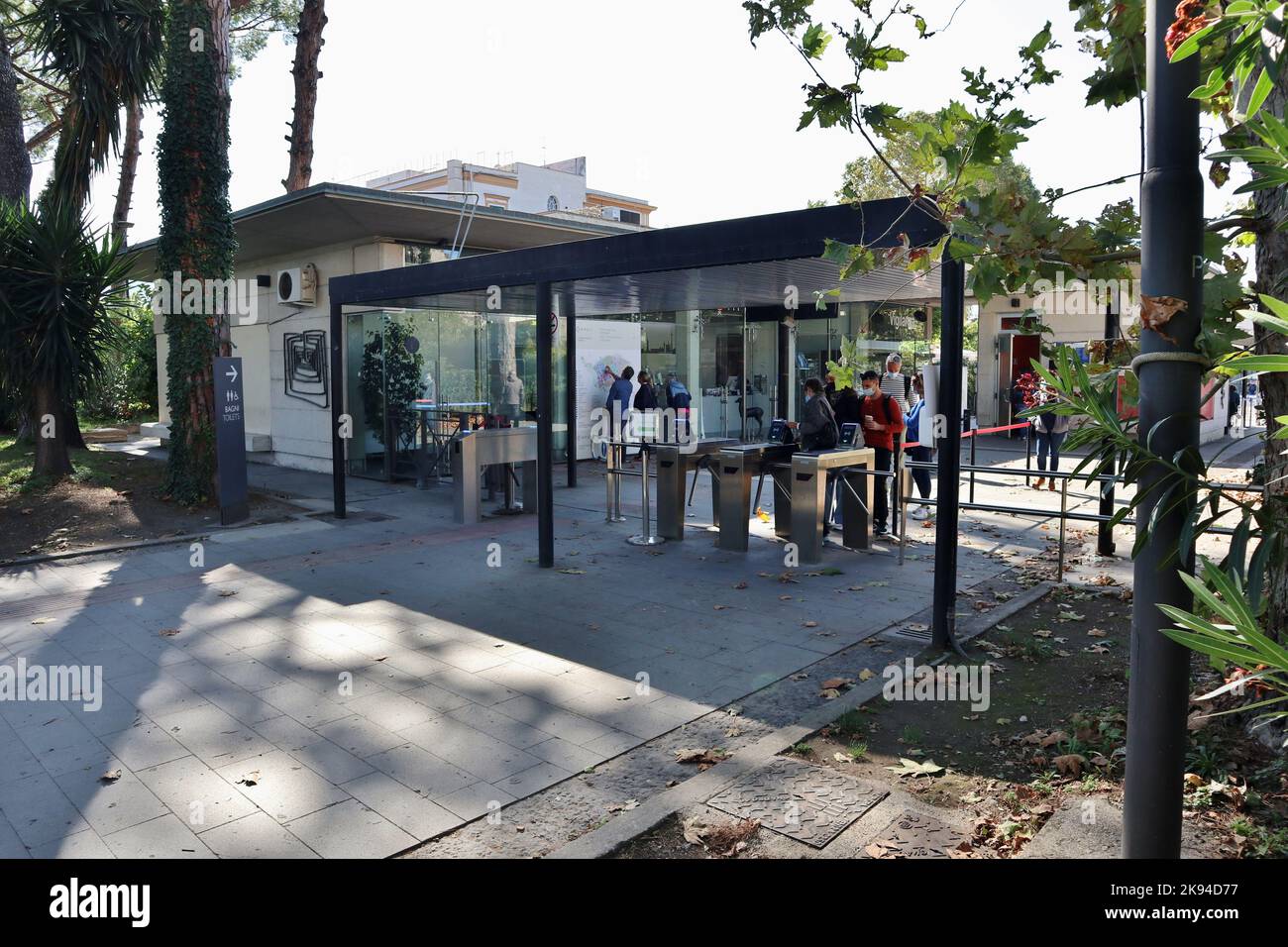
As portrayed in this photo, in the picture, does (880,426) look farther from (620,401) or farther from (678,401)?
(678,401)

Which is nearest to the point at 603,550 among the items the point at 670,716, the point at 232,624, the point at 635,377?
the point at 232,624

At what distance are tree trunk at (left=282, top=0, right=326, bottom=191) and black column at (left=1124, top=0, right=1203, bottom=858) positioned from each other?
19.3 m

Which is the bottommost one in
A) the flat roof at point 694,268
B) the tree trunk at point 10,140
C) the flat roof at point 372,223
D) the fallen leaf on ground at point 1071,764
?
the fallen leaf on ground at point 1071,764

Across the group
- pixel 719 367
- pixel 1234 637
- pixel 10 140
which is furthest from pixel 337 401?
pixel 1234 637

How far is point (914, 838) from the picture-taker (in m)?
3.73

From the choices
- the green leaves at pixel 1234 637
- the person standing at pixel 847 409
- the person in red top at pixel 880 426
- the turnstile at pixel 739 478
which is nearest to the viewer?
the green leaves at pixel 1234 637

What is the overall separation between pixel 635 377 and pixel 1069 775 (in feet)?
49.1

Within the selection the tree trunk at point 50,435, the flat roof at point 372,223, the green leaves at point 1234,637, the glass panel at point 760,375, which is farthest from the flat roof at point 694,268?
the glass panel at point 760,375

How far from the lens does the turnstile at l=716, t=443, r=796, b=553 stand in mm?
9727

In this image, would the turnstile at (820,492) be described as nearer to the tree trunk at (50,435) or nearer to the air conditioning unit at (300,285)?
the tree trunk at (50,435)

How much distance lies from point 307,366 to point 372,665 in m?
12.1

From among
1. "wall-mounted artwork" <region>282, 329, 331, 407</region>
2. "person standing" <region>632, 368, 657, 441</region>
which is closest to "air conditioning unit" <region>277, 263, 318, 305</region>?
"wall-mounted artwork" <region>282, 329, 331, 407</region>

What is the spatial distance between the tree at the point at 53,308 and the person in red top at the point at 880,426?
9930mm

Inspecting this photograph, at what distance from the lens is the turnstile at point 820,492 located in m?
9.16
